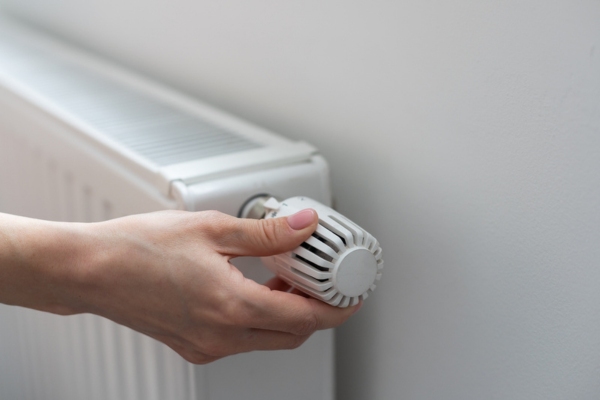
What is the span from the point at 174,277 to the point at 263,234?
6cm

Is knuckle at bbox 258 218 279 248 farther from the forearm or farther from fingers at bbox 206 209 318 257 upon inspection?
the forearm

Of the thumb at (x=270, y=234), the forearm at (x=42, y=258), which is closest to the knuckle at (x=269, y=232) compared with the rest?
the thumb at (x=270, y=234)

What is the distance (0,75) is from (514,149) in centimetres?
55

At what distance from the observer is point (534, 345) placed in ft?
1.28

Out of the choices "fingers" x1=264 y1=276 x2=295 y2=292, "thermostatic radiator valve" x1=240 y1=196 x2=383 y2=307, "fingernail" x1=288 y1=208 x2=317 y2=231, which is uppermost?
"fingernail" x1=288 y1=208 x2=317 y2=231

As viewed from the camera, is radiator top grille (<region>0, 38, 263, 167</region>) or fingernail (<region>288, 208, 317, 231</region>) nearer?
fingernail (<region>288, 208, 317, 231</region>)

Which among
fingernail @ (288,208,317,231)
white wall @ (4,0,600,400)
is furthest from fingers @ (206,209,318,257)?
white wall @ (4,0,600,400)

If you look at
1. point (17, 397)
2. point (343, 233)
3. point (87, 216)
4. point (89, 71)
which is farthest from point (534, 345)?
point (17, 397)

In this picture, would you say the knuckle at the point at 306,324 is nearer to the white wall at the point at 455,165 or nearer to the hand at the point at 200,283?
the hand at the point at 200,283

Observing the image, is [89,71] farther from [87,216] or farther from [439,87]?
[439,87]

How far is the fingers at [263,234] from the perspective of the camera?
368 millimetres

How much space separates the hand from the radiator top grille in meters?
Answer: 0.08

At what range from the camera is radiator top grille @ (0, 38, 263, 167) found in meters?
0.49

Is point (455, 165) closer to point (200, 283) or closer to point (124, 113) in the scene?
point (200, 283)
